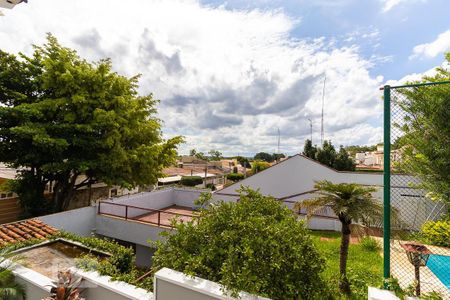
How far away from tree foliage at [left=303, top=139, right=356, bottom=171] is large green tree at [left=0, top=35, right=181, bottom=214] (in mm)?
20691

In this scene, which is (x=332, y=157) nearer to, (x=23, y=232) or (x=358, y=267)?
(x=358, y=267)

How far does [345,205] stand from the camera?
22.5 ft

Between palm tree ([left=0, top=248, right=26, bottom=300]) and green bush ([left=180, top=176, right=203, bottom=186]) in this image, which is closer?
palm tree ([left=0, top=248, right=26, bottom=300])

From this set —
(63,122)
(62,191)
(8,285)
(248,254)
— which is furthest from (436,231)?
(62,191)

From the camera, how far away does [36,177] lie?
44.5 feet

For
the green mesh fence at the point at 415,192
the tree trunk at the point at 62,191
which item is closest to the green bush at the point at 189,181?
the tree trunk at the point at 62,191

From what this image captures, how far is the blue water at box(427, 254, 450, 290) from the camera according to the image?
7.85 metres

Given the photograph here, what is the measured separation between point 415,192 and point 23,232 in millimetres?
13243

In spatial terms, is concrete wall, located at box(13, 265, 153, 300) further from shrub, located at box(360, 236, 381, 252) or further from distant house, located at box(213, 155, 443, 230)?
distant house, located at box(213, 155, 443, 230)

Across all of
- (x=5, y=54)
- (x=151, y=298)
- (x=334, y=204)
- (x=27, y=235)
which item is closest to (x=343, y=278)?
(x=334, y=204)

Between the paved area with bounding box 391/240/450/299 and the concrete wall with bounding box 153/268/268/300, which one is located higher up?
the concrete wall with bounding box 153/268/268/300

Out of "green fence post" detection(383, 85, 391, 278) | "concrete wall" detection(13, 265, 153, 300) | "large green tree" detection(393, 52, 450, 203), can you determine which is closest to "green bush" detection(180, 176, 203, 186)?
"concrete wall" detection(13, 265, 153, 300)

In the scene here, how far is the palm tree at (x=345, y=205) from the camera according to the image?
6.63 meters

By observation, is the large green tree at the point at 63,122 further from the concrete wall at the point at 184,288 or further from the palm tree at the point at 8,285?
the concrete wall at the point at 184,288
